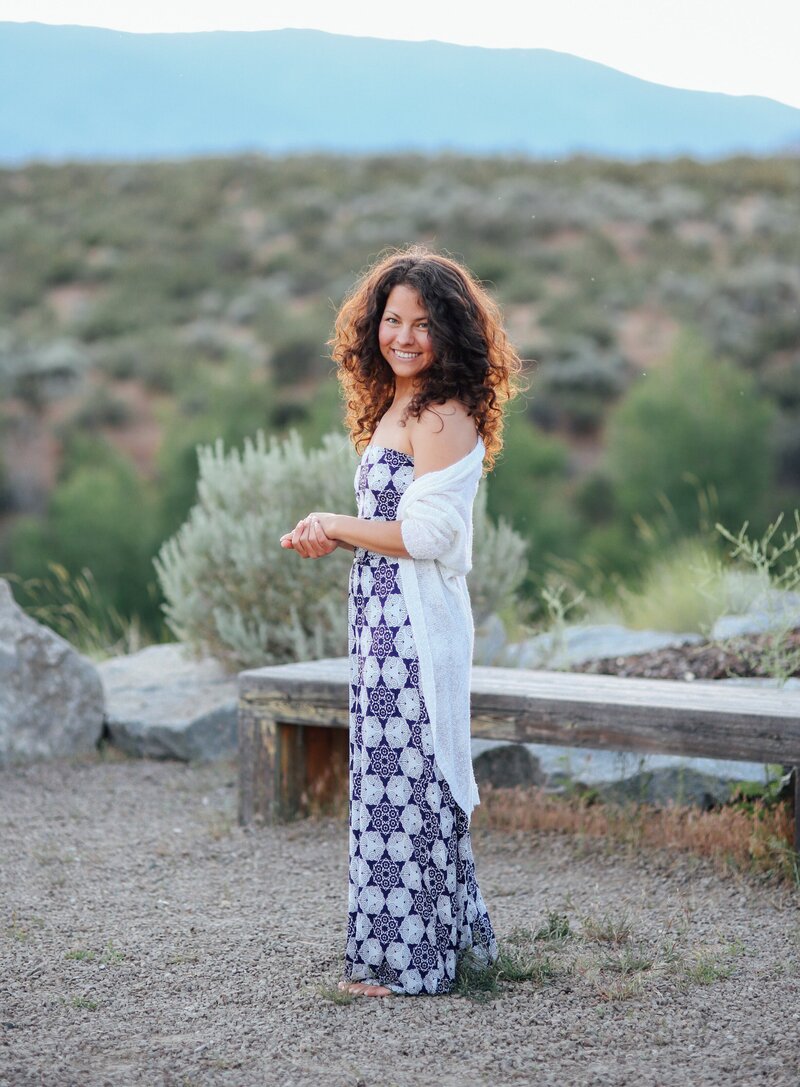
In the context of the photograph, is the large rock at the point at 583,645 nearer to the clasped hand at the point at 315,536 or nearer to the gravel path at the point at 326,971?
the gravel path at the point at 326,971

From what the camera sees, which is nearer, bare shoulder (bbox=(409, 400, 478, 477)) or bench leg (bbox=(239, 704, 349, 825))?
bare shoulder (bbox=(409, 400, 478, 477))

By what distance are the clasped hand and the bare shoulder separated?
0.27 m

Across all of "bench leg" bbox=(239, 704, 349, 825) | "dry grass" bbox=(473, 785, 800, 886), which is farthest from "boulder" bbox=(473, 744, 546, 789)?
"bench leg" bbox=(239, 704, 349, 825)

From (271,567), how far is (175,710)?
3.00 ft

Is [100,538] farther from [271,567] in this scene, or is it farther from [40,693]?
[40,693]

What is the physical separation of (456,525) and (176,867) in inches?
86.5

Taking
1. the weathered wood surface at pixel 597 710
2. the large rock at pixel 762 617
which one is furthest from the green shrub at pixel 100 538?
the weathered wood surface at pixel 597 710

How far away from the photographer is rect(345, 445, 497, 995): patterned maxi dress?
11.5ft

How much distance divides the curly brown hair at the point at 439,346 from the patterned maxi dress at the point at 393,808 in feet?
0.74

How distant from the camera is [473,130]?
119ft

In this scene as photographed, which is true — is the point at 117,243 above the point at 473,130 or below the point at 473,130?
below

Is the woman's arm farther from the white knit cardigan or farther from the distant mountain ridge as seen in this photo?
the distant mountain ridge

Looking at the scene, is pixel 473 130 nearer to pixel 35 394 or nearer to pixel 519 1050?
pixel 35 394

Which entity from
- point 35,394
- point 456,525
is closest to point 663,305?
point 35,394
